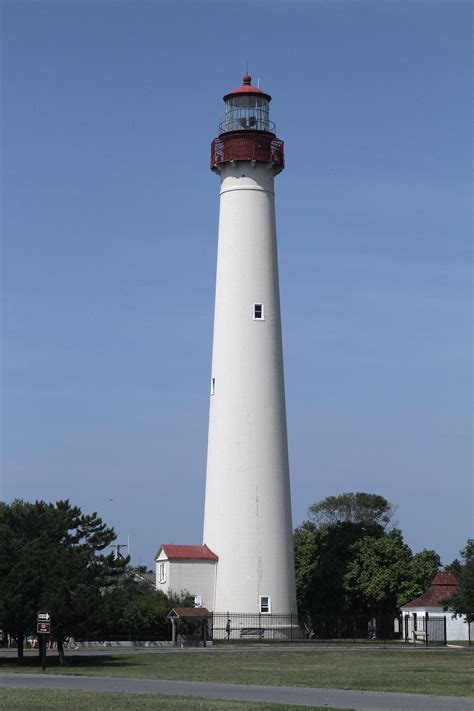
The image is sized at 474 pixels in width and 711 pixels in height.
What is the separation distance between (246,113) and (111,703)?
44839mm

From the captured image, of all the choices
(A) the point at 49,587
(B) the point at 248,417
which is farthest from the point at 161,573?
(A) the point at 49,587

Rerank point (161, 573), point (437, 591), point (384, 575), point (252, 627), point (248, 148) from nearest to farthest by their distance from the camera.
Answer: point (252, 627)
point (248, 148)
point (161, 573)
point (437, 591)
point (384, 575)

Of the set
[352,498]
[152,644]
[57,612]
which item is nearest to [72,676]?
[57,612]

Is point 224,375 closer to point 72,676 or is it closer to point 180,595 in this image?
point 180,595

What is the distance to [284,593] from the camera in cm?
Answer: 6347

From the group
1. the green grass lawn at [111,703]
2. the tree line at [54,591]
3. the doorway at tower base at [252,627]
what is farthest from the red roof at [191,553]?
the green grass lawn at [111,703]

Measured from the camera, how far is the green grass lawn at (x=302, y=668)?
33406mm

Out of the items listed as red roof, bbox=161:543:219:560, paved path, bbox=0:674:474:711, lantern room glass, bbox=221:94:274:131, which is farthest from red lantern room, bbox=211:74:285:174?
paved path, bbox=0:674:474:711

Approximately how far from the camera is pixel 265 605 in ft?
207

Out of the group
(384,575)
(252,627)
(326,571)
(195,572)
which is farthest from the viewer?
(326,571)

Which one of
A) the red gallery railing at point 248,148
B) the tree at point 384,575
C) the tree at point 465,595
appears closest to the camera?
the tree at point 465,595

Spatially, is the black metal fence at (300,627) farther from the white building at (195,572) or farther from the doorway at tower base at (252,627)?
the white building at (195,572)

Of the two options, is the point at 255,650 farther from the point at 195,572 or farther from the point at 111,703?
the point at 111,703

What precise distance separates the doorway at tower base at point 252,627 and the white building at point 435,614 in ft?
26.1
